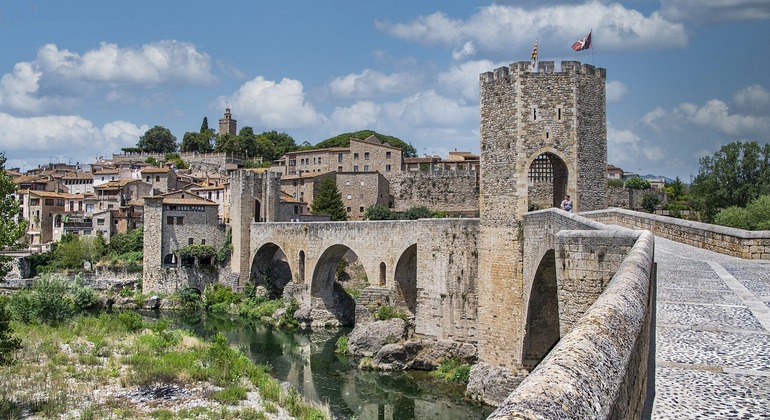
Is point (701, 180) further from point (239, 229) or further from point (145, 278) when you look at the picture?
point (145, 278)

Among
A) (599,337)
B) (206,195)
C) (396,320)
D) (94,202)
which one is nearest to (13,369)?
(396,320)

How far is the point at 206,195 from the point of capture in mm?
61125

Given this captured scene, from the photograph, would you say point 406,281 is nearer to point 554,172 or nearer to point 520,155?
point 554,172

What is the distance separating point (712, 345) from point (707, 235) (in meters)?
9.07

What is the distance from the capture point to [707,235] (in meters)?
13.3

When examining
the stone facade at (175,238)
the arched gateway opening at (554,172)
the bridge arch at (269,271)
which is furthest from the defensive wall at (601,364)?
the stone facade at (175,238)

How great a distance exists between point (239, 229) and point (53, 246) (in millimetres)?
19230

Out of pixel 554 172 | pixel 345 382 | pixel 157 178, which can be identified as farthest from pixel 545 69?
pixel 157 178

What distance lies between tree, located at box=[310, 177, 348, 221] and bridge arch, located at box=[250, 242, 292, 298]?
1081 centimetres

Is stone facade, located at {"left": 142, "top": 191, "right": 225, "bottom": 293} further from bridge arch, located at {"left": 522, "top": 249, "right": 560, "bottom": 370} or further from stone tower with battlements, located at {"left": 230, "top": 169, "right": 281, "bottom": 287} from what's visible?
bridge arch, located at {"left": 522, "top": 249, "right": 560, "bottom": 370}

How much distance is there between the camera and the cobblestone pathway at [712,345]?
3.82 meters

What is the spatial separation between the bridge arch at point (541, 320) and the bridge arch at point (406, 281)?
1138cm

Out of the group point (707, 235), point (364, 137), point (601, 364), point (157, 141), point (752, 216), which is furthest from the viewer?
point (157, 141)

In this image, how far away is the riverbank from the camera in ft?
55.8
